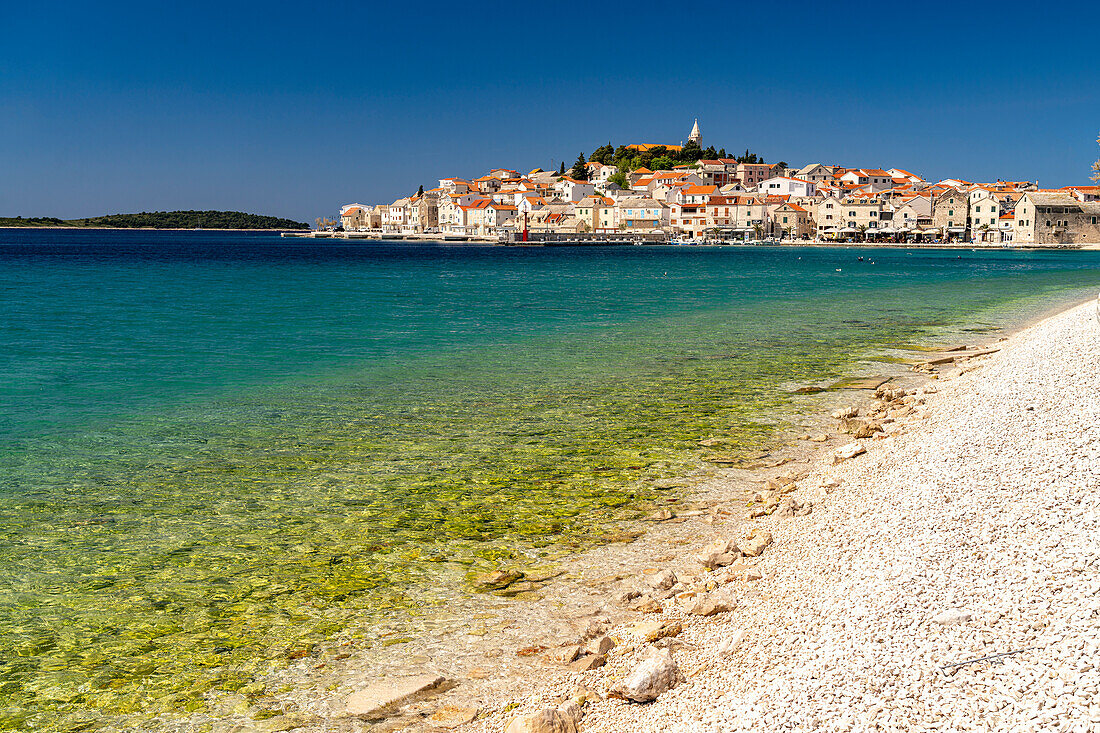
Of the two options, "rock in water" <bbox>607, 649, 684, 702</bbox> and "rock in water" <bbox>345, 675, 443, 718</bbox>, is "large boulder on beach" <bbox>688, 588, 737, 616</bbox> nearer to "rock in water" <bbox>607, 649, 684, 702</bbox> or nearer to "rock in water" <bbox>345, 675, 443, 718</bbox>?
"rock in water" <bbox>607, 649, 684, 702</bbox>

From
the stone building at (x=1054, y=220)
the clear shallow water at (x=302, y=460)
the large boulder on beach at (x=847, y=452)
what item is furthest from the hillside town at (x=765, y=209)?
the large boulder on beach at (x=847, y=452)

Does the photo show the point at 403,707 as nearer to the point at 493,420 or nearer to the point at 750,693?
the point at 750,693

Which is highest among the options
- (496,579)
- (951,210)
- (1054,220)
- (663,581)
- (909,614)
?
(951,210)

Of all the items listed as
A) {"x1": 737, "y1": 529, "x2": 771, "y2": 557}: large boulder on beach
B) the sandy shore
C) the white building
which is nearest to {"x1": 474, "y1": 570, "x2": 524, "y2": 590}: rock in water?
the sandy shore

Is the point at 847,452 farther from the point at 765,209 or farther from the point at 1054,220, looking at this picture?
the point at 765,209

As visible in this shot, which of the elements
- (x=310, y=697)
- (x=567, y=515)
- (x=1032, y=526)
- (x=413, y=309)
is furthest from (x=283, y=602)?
(x=413, y=309)

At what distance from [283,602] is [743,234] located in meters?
153

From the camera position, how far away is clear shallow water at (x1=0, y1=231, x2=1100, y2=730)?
6.67m

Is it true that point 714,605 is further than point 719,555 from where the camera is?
No

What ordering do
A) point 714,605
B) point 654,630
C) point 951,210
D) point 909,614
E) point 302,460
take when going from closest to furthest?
point 909,614, point 654,630, point 714,605, point 302,460, point 951,210

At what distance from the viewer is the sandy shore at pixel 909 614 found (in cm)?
425

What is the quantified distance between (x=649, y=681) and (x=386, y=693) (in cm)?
192

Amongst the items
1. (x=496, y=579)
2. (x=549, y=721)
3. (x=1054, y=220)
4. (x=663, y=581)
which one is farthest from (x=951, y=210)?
(x=549, y=721)

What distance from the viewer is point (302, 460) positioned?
11367 mm
